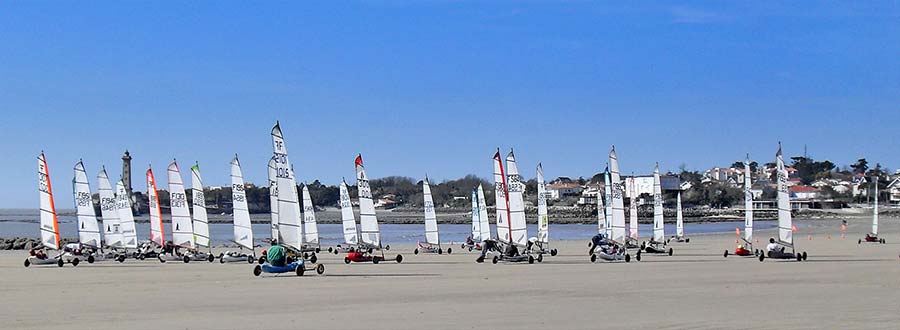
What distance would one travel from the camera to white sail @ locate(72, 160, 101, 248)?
3681 cm

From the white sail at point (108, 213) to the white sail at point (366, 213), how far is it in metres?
8.49

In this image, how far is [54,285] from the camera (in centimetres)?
2369

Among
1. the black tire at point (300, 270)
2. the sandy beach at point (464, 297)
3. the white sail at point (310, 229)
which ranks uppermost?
the white sail at point (310, 229)

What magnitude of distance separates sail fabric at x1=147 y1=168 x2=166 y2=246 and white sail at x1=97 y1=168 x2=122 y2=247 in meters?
1.56

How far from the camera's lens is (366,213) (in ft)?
127

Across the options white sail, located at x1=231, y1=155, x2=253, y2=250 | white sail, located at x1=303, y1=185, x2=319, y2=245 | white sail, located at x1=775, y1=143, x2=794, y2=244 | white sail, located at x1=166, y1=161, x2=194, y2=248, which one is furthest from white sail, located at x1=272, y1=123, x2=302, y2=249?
white sail, located at x1=775, y1=143, x2=794, y2=244

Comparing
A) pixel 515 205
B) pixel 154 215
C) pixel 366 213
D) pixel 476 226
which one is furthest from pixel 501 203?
pixel 476 226

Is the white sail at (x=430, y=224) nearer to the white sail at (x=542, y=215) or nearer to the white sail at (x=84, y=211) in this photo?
the white sail at (x=542, y=215)

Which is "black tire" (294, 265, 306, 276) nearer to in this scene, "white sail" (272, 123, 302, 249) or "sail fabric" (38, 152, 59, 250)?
"white sail" (272, 123, 302, 249)

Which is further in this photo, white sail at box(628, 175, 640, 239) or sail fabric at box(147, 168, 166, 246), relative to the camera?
white sail at box(628, 175, 640, 239)

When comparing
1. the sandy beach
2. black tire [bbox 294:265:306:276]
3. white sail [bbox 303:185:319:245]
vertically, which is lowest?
the sandy beach

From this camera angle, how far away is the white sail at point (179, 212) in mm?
38750

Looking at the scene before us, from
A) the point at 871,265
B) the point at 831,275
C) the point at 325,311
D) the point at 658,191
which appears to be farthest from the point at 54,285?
the point at 658,191

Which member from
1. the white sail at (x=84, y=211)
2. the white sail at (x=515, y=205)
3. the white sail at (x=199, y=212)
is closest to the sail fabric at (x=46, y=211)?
the white sail at (x=84, y=211)
